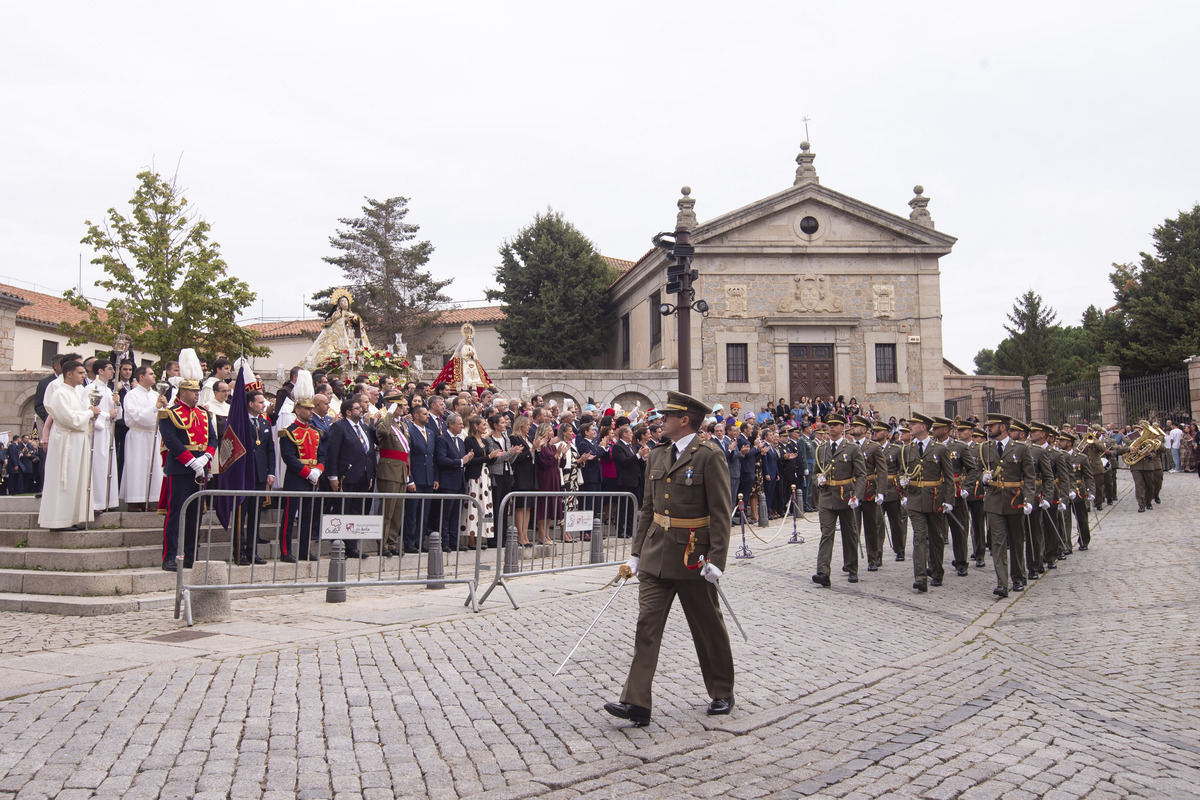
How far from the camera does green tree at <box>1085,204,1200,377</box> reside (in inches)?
1441

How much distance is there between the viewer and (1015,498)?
10836mm

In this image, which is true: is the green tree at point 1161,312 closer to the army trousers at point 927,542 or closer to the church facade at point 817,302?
the church facade at point 817,302

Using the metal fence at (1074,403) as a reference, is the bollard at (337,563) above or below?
below

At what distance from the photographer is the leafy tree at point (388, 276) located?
47.9 metres

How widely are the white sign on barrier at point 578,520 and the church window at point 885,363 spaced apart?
2766cm

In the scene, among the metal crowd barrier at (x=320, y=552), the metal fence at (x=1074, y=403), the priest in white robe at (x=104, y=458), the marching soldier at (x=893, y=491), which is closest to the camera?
the metal crowd barrier at (x=320, y=552)

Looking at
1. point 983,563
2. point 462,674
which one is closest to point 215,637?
point 462,674

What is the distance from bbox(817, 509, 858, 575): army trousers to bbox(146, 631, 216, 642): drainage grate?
689cm

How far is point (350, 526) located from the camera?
27.7 feet

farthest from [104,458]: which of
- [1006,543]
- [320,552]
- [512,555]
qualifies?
[1006,543]

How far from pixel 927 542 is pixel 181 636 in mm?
8467

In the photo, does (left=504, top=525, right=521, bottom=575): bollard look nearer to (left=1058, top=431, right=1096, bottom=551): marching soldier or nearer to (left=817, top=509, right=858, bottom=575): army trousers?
(left=817, top=509, right=858, bottom=575): army trousers

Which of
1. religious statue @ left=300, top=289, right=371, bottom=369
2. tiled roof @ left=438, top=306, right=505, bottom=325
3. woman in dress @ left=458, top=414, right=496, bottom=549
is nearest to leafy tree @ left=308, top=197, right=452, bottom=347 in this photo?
tiled roof @ left=438, top=306, right=505, bottom=325

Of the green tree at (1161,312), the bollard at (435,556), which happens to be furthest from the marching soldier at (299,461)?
the green tree at (1161,312)
